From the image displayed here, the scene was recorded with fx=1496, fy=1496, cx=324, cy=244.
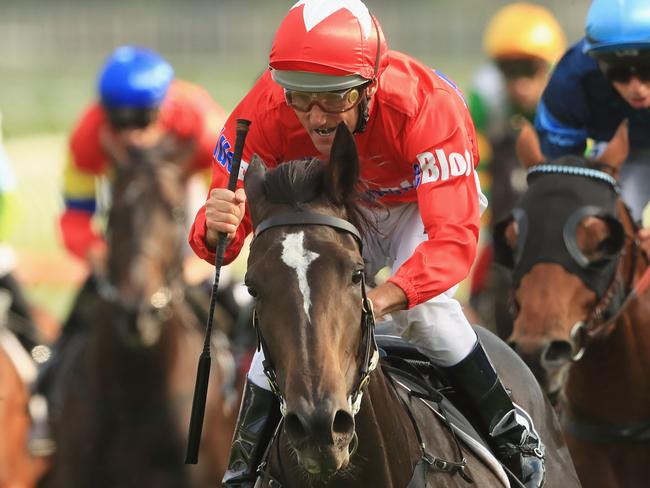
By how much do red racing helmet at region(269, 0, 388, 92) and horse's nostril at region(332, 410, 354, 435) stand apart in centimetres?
106

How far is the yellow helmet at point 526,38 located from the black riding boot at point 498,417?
7.08m

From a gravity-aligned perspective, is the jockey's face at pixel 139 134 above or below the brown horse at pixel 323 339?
below

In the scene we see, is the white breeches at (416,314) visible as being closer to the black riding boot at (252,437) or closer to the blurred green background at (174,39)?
the black riding boot at (252,437)

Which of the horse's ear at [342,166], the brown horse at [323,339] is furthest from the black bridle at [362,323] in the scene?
the horse's ear at [342,166]

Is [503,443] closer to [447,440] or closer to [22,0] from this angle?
[447,440]

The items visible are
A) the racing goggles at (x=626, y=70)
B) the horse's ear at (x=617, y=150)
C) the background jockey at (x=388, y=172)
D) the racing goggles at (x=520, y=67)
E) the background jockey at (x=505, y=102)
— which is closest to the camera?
the background jockey at (x=388, y=172)

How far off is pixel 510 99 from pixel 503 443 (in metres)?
6.92

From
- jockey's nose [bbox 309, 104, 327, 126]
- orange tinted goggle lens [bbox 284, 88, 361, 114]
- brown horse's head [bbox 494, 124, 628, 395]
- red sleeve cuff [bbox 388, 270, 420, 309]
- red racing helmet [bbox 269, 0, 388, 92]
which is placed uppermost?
red racing helmet [bbox 269, 0, 388, 92]

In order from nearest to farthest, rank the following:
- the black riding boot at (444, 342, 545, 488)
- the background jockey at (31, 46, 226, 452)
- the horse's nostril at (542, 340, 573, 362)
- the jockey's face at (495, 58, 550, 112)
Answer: the black riding boot at (444, 342, 545, 488) < the horse's nostril at (542, 340, 573, 362) < the background jockey at (31, 46, 226, 452) < the jockey's face at (495, 58, 550, 112)

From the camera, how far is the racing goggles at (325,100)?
14.1 feet

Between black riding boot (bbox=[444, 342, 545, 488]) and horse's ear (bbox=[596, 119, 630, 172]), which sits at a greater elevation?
horse's ear (bbox=[596, 119, 630, 172])

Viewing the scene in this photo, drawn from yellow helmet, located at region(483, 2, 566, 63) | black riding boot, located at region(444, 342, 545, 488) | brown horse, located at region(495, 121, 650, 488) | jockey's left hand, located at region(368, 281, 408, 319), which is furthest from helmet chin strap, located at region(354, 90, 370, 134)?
yellow helmet, located at region(483, 2, 566, 63)

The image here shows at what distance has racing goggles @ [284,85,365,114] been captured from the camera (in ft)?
14.1

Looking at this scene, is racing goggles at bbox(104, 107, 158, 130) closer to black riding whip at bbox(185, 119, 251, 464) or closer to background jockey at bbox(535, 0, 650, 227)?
background jockey at bbox(535, 0, 650, 227)
